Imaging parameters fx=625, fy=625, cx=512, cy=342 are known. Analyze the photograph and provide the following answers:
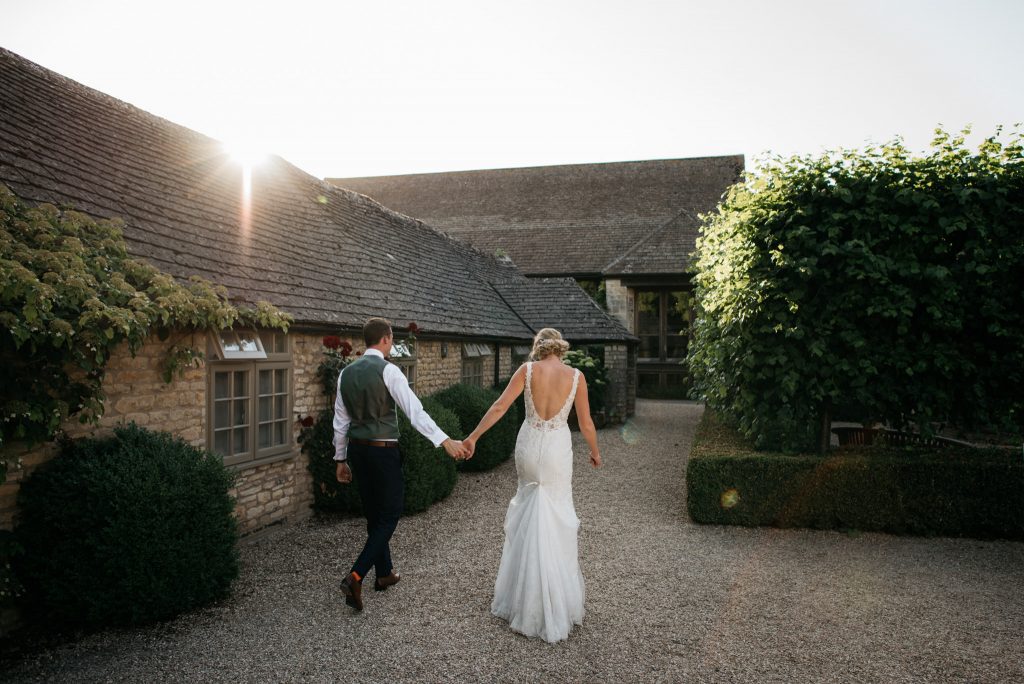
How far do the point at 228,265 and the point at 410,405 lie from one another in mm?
4375

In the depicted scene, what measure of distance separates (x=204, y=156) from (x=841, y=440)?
12.5m

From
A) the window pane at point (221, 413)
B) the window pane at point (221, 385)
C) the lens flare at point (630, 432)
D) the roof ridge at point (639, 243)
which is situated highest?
the roof ridge at point (639, 243)

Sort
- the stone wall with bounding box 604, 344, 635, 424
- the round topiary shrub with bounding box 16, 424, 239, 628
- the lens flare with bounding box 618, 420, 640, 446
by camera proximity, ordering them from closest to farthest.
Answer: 1. the round topiary shrub with bounding box 16, 424, 239, 628
2. the lens flare with bounding box 618, 420, 640, 446
3. the stone wall with bounding box 604, 344, 635, 424

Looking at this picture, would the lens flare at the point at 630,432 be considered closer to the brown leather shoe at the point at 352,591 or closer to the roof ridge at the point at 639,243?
the roof ridge at the point at 639,243

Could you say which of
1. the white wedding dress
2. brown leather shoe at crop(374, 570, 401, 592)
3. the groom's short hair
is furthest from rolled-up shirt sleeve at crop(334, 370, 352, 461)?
the white wedding dress

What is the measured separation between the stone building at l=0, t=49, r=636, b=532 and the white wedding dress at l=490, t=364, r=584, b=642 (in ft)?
12.3

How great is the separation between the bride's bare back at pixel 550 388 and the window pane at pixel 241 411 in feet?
13.6

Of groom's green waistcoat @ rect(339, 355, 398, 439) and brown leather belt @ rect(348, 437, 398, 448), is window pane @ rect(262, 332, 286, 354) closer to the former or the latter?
groom's green waistcoat @ rect(339, 355, 398, 439)

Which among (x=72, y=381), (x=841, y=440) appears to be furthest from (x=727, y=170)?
(x=72, y=381)

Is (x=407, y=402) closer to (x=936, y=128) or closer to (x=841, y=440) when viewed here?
(x=936, y=128)

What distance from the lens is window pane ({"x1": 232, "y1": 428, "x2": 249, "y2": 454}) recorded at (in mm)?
7488

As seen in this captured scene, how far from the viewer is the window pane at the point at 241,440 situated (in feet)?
24.6

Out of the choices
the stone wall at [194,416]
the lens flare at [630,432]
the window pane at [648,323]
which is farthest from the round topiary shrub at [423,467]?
the window pane at [648,323]

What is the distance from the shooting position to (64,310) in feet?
16.0
